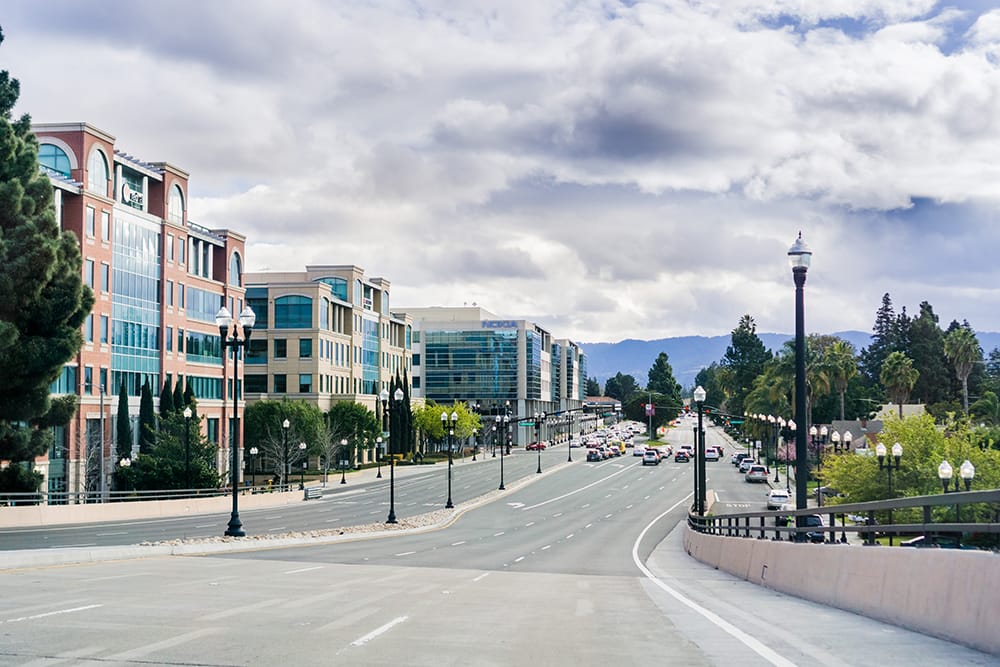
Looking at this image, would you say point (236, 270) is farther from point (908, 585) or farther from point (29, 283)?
point (908, 585)

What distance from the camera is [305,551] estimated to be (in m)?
30.5

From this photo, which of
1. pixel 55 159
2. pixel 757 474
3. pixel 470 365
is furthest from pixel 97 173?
pixel 470 365

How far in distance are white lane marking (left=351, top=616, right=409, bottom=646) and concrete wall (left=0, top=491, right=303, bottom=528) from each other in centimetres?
3506

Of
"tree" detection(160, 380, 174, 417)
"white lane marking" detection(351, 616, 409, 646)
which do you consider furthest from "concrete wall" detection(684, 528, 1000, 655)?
"tree" detection(160, 380, 174, 417)

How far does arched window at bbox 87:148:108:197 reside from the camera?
204ft

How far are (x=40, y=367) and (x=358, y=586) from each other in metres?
27.9

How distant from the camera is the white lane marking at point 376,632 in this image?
9641 mm

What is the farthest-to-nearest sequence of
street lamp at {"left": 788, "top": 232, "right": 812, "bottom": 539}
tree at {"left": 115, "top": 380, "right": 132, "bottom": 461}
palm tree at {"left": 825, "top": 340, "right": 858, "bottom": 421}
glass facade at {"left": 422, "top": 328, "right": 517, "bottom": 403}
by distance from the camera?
glass facade at {"left": 422, "top": 328, "right": 517, "bottom": 403} → palm tree at {"left": 825, "top": 340, "right": 858, "bottom": 421} → tree at {"left": 115, "top": 380, "right": 132, "bottom": 461} → street lamp at {"left": 788, "top": 232, "right": 812, "bottom": 539}

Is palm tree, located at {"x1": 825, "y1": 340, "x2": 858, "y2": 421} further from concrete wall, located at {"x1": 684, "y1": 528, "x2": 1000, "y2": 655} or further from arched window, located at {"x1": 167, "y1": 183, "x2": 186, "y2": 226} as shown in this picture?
concrete wall, located at {"x1": 684, "y1": 528, "x2": 1000, "y2": 655}

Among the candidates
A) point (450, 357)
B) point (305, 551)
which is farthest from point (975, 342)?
point (305, 551)

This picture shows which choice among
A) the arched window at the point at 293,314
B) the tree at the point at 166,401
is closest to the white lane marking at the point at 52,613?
the tree at the point at 166,401

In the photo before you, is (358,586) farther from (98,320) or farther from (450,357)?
(450,357)

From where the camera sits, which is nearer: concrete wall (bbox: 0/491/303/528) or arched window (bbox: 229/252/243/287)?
concrete wall (bbox: 0/491/303/528)

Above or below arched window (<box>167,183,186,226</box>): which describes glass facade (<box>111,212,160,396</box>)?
below
